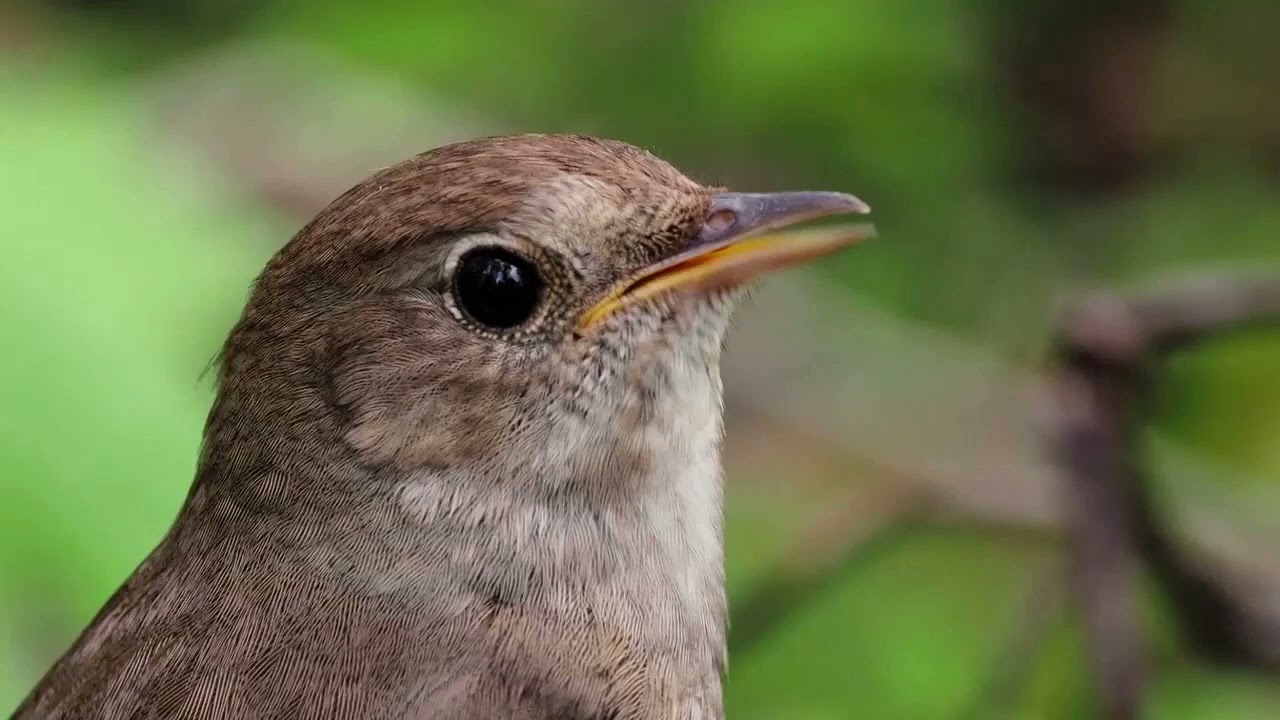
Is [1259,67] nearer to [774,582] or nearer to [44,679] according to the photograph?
[774,582]

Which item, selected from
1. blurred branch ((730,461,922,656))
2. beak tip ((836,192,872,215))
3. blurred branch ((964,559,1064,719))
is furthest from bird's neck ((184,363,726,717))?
blurred branch ((964,559,1064,719))

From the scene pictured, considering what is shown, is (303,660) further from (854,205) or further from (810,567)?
(810,567)

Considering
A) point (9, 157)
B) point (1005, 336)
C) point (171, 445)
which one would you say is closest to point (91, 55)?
point (9, 157)

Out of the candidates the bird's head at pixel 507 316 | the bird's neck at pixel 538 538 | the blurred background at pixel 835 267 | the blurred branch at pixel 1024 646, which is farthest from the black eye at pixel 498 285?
the blurred branch at pixel 1024 646

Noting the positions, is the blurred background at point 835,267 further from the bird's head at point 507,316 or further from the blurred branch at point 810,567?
the bird's head at point 507,316

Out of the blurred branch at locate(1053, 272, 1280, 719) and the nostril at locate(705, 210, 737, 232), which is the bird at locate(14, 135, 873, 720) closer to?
the nostril at locate(705, 210, 737, 232)

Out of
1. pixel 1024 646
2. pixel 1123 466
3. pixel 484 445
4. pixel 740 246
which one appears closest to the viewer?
pixel 484 445

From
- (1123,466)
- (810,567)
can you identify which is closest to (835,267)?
(810,567)
